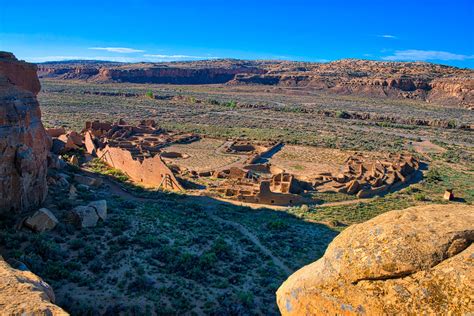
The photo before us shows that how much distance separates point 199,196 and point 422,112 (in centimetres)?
7397

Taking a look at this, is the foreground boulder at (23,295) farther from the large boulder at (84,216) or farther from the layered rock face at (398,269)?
the large boulder at (84,216)

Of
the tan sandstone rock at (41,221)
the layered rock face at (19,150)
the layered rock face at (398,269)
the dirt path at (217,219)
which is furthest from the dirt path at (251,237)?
the layered rock face at (398,269)

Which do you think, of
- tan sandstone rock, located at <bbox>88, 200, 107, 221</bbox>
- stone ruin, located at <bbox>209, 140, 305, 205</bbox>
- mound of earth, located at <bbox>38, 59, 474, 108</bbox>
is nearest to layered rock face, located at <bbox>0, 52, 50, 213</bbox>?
tan sandstone rock, located at <bbox>88, 200, 107, 221</bbox>

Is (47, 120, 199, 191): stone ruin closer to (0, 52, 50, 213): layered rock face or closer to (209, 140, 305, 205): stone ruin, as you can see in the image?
(209, 140, 305, 205): stone ruin

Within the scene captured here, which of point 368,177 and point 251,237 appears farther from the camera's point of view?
point 368,177

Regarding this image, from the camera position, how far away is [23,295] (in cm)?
697

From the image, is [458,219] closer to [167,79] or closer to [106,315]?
[106,315]

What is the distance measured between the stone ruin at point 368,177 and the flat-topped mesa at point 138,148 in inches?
437

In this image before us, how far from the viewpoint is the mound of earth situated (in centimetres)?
10825

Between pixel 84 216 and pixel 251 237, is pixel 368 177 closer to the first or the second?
pixel 251 237

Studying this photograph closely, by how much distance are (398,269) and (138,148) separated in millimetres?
35090

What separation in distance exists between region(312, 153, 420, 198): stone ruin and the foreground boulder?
22659mm

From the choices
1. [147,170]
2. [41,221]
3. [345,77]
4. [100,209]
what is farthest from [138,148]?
→ [345,77]

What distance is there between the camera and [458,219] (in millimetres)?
6156
